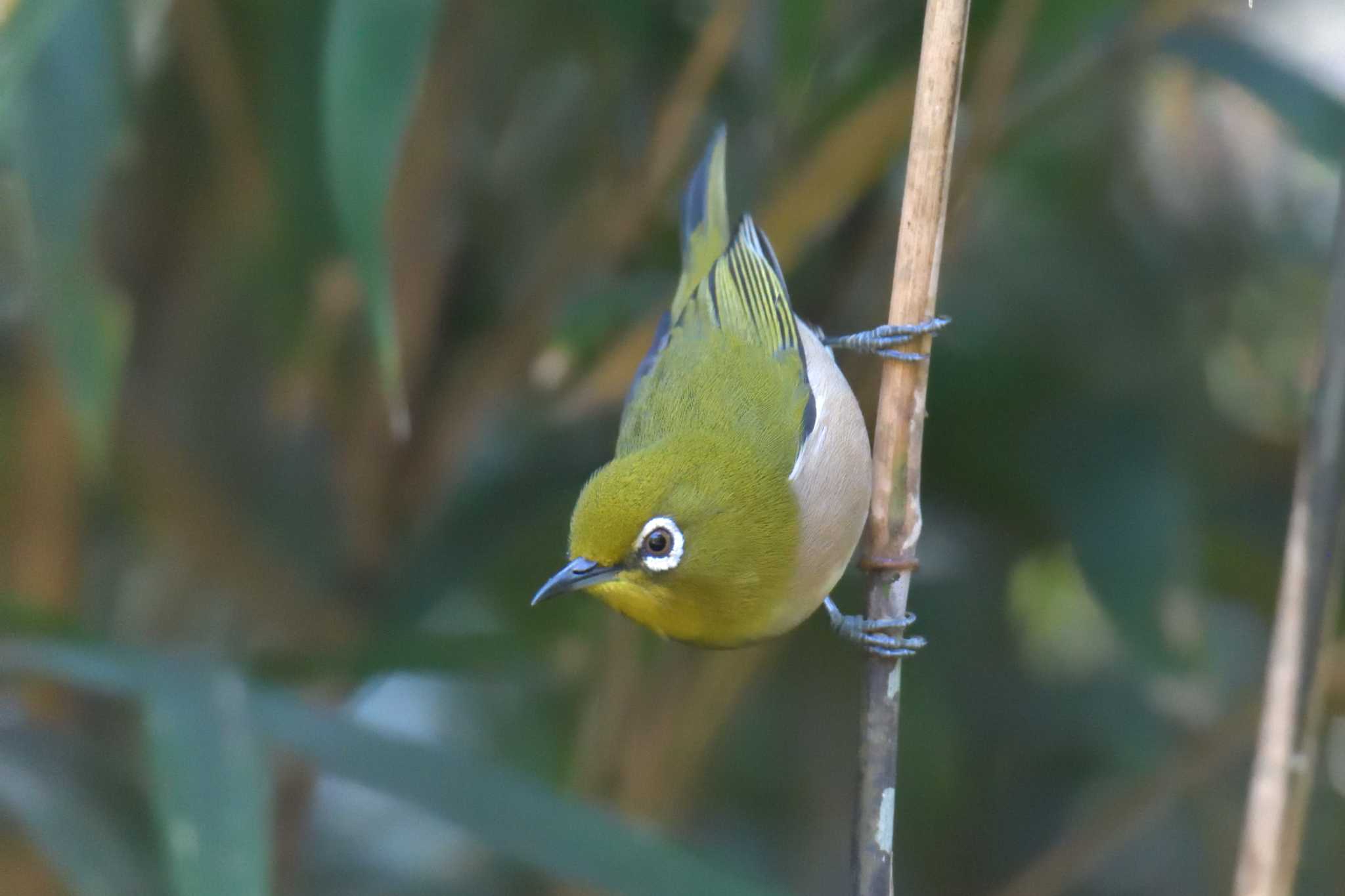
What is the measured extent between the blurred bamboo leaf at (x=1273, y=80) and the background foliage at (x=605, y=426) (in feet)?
0.04

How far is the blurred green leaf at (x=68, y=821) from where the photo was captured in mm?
2834

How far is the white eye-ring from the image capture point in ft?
7.96

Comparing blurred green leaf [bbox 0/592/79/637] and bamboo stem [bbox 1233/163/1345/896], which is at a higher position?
bamboo stem [bbox 1233/163/1345/896]

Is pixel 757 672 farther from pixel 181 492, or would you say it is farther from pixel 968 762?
pixel 181 492

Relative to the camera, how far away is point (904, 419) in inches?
86.1

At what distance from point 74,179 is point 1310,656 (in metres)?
2.17

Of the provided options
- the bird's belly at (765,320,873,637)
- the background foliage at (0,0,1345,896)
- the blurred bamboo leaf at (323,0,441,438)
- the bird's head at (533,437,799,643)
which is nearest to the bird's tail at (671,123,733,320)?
the background foliage at (0,0,1345,896)

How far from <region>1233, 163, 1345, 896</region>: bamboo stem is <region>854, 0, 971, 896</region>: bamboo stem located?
1.88ft

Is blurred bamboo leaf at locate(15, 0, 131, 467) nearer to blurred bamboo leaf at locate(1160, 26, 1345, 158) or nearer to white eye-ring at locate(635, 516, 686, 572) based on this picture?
white eye-ring at locate(635, 516, 686, 572)

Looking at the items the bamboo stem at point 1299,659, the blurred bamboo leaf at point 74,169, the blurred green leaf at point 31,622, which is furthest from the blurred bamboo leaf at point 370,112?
the bamboo stem at point 1299,659

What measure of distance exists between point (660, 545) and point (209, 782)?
834 millimetres

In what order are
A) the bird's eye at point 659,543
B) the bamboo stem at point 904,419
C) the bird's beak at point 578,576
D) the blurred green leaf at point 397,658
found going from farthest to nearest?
1. the blurred green leaf at point 397,658
2. the bird's eye at point 659,543
3. the bird's beak at point 578,576
4. the bamboo stem at point 904,419

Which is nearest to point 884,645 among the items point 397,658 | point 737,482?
point 737,482

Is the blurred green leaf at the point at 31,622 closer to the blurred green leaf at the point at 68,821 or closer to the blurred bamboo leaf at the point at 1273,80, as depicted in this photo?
the blurred green leaf at the point at 68,821
